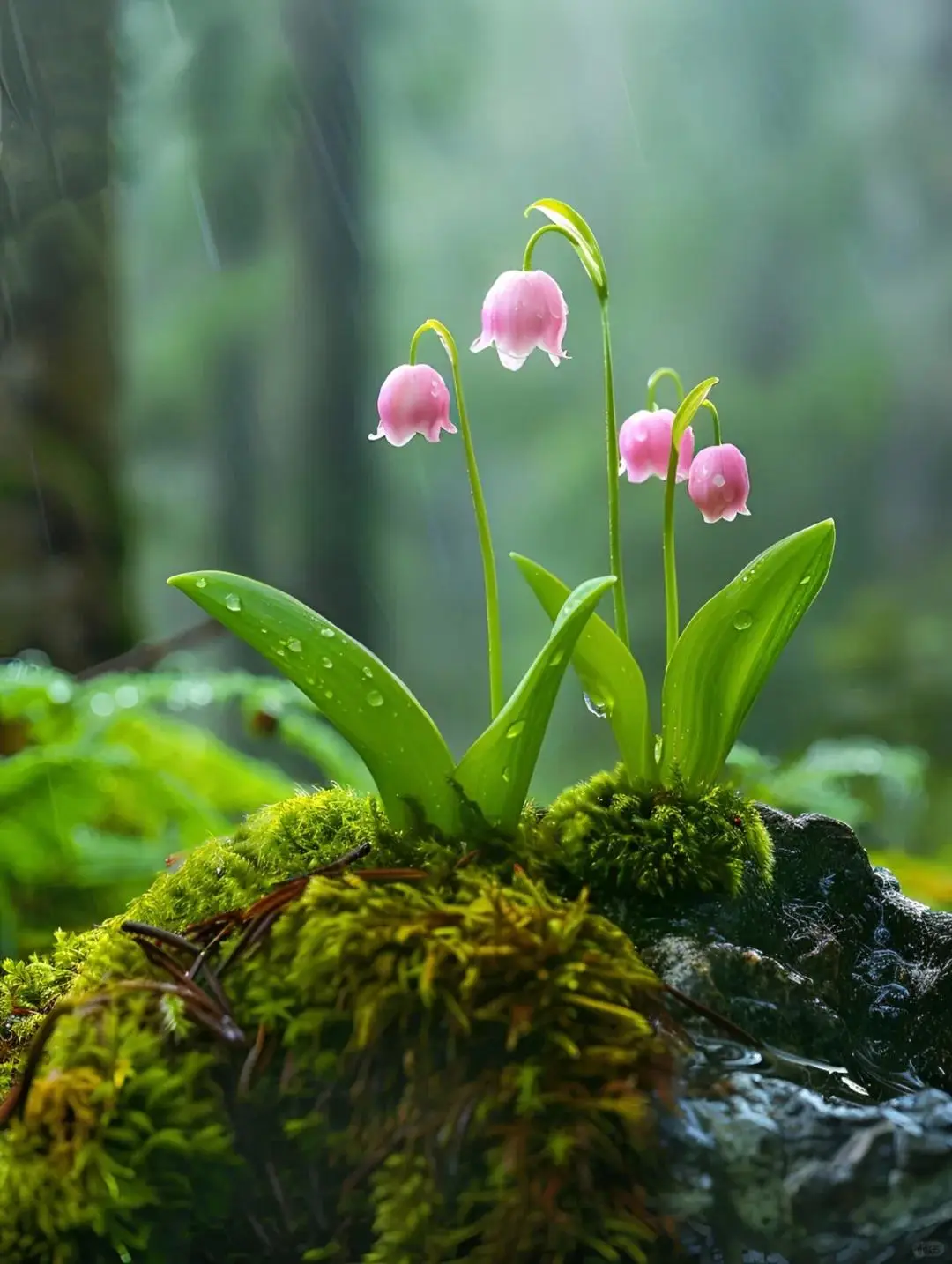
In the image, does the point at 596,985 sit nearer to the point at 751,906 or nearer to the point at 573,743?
the point at 751,906

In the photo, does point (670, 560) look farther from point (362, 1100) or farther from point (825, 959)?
point (362, 1100)

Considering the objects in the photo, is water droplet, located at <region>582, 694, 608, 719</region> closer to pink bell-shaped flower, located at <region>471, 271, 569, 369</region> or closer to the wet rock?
the wet rock

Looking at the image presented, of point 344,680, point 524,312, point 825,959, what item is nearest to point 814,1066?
point 825,959

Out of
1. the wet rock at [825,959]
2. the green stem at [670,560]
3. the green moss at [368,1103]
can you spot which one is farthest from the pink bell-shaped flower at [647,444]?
the green moss at [368,1103]

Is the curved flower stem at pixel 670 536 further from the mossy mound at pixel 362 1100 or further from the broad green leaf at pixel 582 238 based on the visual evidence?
the mossy mound at pixel 362 1100

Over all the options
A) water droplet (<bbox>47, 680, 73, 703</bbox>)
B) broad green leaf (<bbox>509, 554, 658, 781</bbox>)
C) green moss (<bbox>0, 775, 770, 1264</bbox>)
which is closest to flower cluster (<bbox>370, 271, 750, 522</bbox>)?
broad green leaf (<bbox>509, 554, 658, 781</bbox>)

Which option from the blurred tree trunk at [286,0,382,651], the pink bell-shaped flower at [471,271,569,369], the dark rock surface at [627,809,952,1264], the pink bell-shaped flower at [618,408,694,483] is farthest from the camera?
the blurred tree trunk at [286,0,382,651]
